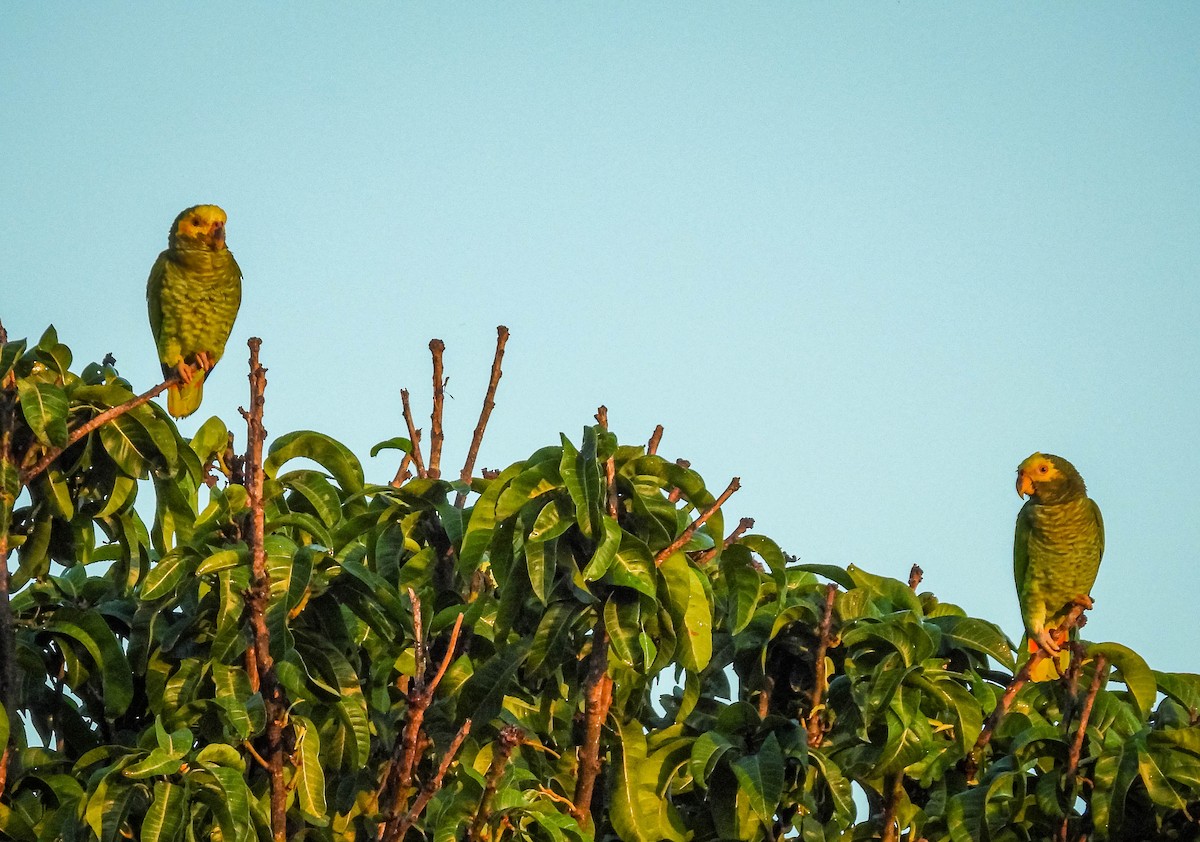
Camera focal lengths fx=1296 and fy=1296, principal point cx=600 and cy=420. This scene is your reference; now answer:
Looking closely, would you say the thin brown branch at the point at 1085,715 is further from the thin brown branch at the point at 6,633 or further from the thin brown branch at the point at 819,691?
the thin brown branch at the point at 6,633

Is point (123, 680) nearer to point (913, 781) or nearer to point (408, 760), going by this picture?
point (408, 760)

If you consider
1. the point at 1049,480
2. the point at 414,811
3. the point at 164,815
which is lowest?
the point at 164,815

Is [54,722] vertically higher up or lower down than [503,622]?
lower down

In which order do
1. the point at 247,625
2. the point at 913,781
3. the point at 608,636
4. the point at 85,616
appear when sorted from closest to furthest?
the point at 608,636 < the point at 247,625 < the point at 85,616 < the point at 913,781

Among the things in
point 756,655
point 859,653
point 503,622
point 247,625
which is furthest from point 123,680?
point 859,653

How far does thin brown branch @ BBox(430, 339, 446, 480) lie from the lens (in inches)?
212

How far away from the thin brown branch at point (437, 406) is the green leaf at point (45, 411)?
1563 millimetres

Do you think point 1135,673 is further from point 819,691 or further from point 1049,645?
point 819,691

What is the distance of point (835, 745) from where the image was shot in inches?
189

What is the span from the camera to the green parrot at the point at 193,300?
789cm

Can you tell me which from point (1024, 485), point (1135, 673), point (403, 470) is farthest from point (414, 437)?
point (1024, 485)

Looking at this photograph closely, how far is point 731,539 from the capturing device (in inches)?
164

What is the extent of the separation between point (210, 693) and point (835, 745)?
2.26 meters

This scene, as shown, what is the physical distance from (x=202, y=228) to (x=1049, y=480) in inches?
217
